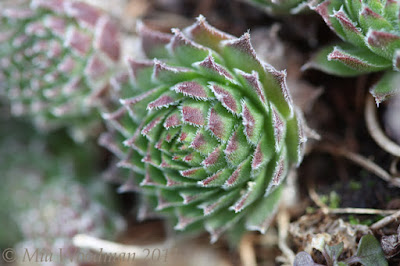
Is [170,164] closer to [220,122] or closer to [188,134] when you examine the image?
[188,134]

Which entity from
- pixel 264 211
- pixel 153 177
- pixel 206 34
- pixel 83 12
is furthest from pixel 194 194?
pixel 83 12

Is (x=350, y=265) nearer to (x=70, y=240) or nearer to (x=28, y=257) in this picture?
(x=70, y=240)

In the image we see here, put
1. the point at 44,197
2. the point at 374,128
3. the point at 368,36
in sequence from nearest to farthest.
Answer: the point at 368,36 < the point at 374,128 < the point at 44,197

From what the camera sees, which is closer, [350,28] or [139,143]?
[350,28]

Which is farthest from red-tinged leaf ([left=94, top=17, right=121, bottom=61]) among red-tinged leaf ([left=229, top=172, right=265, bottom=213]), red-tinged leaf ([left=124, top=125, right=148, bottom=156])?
red-tinged leaf ([left=229, top=172, right=265, bottom=213])

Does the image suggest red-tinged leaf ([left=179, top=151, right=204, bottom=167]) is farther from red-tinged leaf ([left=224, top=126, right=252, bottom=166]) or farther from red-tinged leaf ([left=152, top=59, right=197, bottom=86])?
red-tinged leaf ([left=152, top=59, right=197, bottom=86])

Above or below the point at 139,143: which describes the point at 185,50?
above
